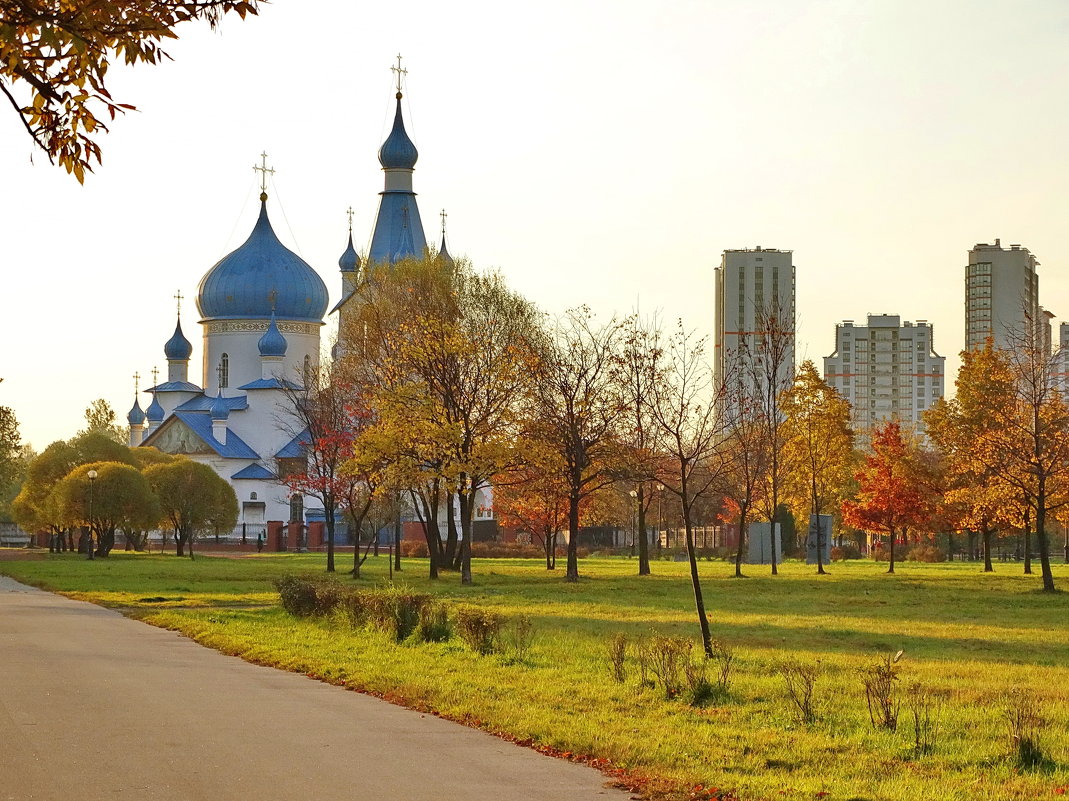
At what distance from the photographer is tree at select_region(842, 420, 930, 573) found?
4909 cm

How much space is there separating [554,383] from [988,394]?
46.3 feet

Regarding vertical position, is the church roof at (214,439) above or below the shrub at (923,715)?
above

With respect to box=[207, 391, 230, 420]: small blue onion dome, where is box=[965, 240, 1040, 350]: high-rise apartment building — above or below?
above

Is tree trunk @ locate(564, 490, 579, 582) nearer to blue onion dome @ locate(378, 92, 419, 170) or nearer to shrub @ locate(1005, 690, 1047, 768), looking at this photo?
shrub @ locate(1005, 690, 1047, 768)

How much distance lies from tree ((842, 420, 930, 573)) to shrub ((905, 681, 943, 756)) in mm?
36146

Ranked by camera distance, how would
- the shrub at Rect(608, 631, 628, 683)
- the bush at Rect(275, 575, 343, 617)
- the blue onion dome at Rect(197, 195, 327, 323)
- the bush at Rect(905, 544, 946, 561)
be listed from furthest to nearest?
the blue onion dome at Rect(197, 195, 327, 323), the bush at Rect(905, 544, 946, 561), the bush at Rect(275, 575, 343, 617), the shrub at Rect(608, 631, 628, 683)

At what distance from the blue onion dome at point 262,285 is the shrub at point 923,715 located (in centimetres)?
8417

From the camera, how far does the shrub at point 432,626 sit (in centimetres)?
1798

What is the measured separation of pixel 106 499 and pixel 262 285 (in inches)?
1448

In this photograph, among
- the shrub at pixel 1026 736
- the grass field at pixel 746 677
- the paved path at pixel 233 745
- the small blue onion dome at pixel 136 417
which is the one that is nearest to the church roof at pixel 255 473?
the small blue onion dome at pixel 136 417

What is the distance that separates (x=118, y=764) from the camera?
9.65 meters

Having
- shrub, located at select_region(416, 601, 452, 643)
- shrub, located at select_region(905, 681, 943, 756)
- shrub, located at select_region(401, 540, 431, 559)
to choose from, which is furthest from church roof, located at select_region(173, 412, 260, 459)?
shrub, located at select_region(905, 681, 943, 756)

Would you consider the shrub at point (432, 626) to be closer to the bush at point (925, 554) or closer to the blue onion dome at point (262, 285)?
the bush at point (925, 554)

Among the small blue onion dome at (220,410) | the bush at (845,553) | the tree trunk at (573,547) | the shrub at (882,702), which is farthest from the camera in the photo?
the small blue onion dome at (220,410)
